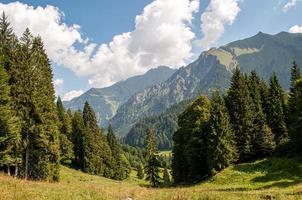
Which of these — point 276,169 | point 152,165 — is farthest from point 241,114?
A: point 152,165

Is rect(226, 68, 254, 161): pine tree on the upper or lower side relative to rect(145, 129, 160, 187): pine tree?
upper

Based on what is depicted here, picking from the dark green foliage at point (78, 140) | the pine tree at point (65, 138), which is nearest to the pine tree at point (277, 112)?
the pine tree at point (65, 138)

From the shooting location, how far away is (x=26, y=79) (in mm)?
40031

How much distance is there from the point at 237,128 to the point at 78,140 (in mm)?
43998

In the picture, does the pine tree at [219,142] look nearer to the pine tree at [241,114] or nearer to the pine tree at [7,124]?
the pine tree at [241,114]

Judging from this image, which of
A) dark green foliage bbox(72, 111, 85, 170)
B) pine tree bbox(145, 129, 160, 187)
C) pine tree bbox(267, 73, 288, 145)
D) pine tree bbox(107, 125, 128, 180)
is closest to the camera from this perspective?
pine tree bbox(267, 73, 288, 145)

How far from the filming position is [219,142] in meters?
54.0

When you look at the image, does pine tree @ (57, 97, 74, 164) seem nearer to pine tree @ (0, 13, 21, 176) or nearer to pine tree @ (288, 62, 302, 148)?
pine tree @ (0, 13, 21, 176)

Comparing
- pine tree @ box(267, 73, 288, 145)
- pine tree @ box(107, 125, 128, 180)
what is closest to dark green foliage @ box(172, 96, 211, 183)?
pine tree @ box(267, 73, 288, 145)

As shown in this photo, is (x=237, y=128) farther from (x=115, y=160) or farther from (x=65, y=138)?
(x=115, y=160)

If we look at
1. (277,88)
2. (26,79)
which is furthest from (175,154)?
(26,79)

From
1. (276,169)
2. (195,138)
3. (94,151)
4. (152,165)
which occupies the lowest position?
(276,169)

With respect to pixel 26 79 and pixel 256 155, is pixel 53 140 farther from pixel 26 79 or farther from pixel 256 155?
pixel 256 155

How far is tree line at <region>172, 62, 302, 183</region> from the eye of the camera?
54188 mm
